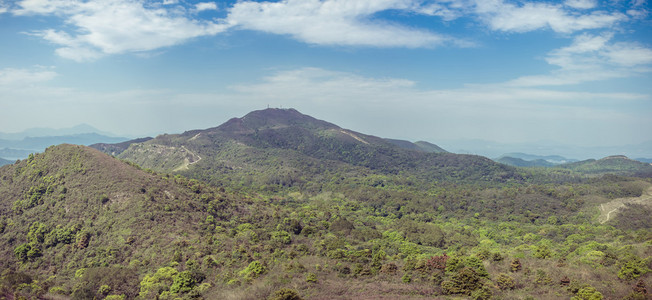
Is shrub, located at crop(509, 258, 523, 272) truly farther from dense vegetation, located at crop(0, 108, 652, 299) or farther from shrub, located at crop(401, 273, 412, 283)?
shrub, located at crop(401, 273, 412, 283)

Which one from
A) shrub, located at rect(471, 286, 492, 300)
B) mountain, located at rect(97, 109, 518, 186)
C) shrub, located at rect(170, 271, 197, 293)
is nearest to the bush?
shrub, located at rect(170, 271, 197, 293)

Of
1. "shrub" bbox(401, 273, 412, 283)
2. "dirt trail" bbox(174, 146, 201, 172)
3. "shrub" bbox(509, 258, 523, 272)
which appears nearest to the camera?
"shrub" bbox(401, 273, 412, 283)

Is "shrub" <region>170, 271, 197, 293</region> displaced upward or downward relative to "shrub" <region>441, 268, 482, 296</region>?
downward

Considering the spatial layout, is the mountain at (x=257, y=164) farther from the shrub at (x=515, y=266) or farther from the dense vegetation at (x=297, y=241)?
the shrub at (x=515, y=266)

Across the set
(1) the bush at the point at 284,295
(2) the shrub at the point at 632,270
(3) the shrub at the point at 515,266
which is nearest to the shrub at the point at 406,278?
(3) the shrub at the point at 515,266

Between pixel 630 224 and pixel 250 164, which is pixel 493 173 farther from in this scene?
pixel 250 164

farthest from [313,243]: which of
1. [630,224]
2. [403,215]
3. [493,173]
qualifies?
[493,173]

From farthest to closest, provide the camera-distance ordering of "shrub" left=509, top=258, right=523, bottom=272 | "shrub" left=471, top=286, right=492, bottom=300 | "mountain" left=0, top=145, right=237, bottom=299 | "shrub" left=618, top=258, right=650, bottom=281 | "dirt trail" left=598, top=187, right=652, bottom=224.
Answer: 1. "dirt trail" left=598, top=187, right=652, bottom=224
2. "mountain" left=0, top=145, right=237, bottom=299
3. "shrub" left=509, top=258, right=523, bottom=272
4. "shrub" left=618, top=258, right=650, bottom=281
5. "shrub" left=471, top=286, right=492, bottom=300

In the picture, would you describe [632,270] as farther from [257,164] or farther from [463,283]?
[257,164]

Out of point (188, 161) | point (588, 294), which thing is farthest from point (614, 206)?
point (188, 161)
